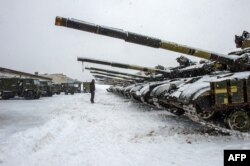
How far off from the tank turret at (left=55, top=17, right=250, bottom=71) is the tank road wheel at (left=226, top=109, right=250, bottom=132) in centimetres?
115

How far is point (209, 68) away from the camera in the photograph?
871 cm

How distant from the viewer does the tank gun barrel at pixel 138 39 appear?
661cm

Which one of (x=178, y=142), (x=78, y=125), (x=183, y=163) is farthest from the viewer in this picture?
(x=78, y=125)

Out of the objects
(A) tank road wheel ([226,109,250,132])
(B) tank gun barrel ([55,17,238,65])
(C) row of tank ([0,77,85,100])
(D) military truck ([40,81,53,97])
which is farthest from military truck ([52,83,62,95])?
(A) tank road wheel ([226,109,250,132])

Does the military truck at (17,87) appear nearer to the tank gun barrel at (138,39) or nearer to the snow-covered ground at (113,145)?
the snow-covered ground at (113,145)

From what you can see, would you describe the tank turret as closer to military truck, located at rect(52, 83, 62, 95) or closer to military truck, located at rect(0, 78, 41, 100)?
military truck, located at rect(0, 78, 41, 100)

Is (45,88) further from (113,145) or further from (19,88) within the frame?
(113,145)

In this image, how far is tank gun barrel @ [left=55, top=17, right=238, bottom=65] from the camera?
6.61 meters

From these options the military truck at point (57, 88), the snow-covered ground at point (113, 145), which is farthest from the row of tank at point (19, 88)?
the snow-covered ground at point (113, 145)

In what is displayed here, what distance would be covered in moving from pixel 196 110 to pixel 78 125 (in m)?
3.43

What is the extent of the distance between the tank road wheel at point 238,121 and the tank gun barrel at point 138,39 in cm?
128

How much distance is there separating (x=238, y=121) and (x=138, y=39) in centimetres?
277

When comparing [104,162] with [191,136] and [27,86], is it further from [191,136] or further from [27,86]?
[27,86]

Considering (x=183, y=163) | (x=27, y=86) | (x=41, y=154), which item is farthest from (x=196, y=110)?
(x=27, y=86)
